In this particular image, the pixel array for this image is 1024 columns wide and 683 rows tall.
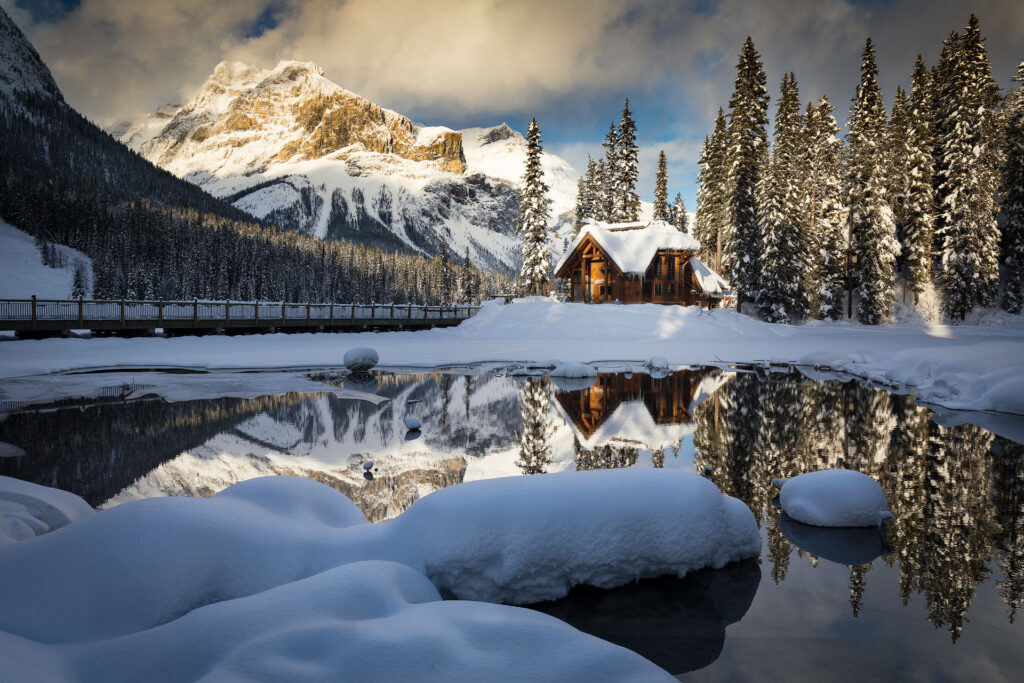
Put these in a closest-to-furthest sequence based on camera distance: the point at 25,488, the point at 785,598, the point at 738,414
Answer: the point at 785,598
the point at 25,488
the point at 738,414

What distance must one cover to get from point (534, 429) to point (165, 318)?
2555 centimetres

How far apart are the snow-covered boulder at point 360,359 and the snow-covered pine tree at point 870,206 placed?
125ft

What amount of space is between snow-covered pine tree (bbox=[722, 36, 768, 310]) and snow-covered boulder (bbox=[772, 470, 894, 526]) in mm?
36607

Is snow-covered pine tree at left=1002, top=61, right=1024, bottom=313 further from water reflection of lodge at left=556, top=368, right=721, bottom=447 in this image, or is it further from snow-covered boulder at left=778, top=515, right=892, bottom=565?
snow-covered boulder at left=778, top=515, right=892, bottom=565

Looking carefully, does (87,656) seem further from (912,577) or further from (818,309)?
(818,309)

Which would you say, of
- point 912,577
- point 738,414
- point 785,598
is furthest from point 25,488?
point 738,414

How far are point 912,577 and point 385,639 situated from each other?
4.80m

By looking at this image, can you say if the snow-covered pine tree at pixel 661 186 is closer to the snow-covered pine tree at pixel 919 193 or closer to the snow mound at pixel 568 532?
the snow-covered pine tree at pixel 919 193

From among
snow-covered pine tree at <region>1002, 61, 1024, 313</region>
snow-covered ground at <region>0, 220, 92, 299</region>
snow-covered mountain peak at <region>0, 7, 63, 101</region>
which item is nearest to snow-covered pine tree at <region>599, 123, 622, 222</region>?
snow-covered pine tree at <region>1002, 61, 1024, 313</region>

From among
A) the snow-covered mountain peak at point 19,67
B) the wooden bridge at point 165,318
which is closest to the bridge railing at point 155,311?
the wooden bridge at point 165,318

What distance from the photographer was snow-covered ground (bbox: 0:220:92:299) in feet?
217

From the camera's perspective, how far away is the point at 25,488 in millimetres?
4984

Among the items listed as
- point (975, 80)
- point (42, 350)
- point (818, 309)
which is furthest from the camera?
point (818, 309)

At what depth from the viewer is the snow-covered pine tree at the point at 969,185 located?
3509cm
